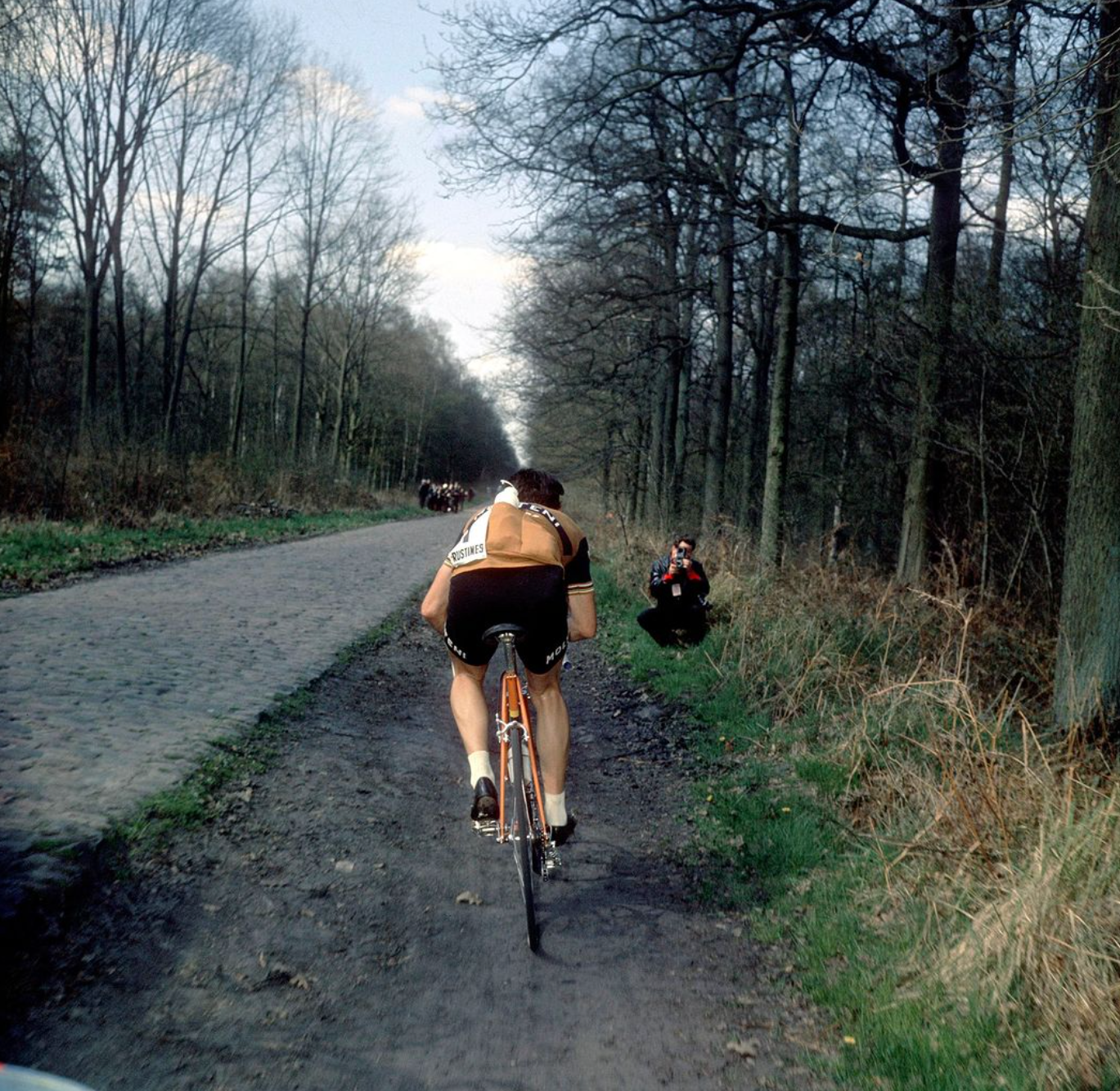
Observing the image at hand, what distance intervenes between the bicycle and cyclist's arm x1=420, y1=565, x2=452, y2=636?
16.8 inches

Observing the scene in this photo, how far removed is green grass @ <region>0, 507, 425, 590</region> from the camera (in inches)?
489

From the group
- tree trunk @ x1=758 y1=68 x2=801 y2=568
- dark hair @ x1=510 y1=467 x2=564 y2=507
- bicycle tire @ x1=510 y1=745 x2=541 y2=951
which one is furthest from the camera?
tree trunk @ x1=758 y1=68 x2=801 y2=568

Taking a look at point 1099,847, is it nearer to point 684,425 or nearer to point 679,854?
point 679,854

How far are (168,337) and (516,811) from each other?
29.9 metres

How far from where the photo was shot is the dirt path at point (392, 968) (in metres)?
3.16

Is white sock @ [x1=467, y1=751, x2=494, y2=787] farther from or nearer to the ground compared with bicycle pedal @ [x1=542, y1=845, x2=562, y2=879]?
farther from the ground

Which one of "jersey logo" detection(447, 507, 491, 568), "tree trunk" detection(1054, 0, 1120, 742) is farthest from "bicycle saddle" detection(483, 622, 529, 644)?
"tree trunk" detection(1054, 0, 1120, 742)

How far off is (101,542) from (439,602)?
12279mm

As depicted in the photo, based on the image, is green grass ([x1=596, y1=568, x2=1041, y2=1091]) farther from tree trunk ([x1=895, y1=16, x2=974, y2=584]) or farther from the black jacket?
tree trunk ([x1=895, y1=16, x2=974, y2=584])

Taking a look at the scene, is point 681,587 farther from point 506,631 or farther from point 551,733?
point 506,631

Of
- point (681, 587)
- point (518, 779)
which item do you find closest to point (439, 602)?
point (518, 779)

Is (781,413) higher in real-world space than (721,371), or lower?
lower

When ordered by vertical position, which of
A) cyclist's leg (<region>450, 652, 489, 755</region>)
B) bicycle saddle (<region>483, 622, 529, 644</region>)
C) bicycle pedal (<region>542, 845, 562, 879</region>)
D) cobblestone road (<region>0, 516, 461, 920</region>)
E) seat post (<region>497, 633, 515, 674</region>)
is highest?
bicycle saddle (<region>483, 622, 529, 644</region>)

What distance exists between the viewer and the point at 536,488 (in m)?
4.91
